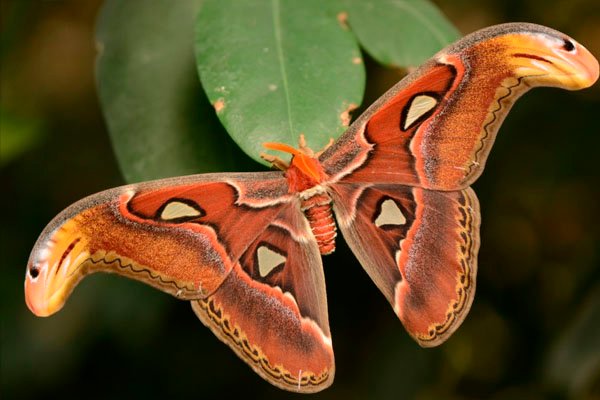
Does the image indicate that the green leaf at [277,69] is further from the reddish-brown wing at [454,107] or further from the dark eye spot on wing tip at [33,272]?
the dark eye spot on wing tip at [33,272]

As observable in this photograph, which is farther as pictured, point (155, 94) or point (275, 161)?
point (155, 94)

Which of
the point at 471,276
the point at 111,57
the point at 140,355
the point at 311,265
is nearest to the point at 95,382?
the point at 140,355

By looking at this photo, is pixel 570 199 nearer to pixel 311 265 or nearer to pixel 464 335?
pixel 464 335

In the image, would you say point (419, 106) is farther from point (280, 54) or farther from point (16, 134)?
point (16, 134)

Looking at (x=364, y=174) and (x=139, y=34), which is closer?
(x=364, y=174)

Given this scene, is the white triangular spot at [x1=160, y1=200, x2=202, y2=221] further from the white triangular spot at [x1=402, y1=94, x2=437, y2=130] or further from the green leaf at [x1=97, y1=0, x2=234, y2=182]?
the white triangular spot at [x1=402, y1=94, x2=437, y2=130]

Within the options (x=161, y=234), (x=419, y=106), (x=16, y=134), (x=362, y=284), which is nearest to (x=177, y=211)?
(x=161, y=234)

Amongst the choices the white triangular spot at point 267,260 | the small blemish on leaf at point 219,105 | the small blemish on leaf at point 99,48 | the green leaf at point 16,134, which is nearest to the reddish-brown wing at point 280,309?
the white triangular spot at point 267,260
